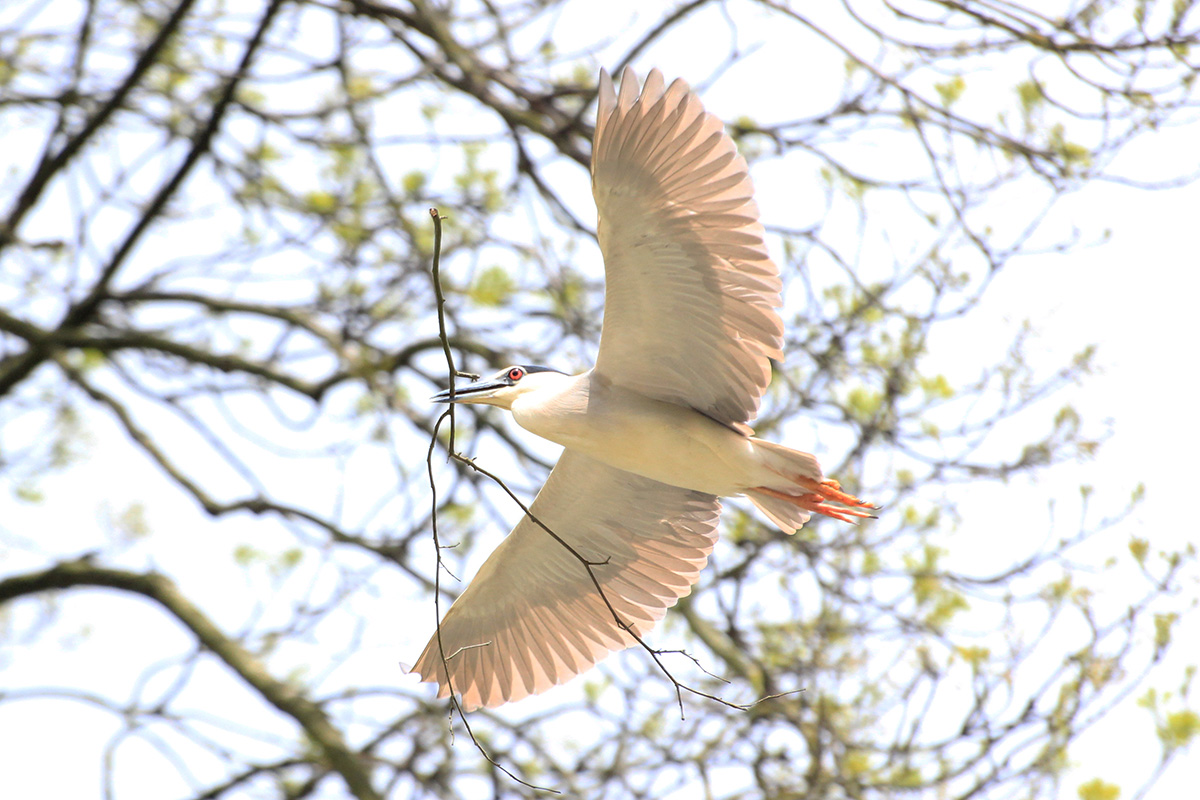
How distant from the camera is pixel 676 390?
3.53 metres

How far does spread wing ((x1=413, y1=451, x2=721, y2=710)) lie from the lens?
4.06m

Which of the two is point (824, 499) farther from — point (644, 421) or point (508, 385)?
point (508, 385)

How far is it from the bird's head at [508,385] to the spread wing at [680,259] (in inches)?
7.6

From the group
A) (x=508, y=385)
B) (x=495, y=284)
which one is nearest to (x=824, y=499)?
(x=508, y=385)

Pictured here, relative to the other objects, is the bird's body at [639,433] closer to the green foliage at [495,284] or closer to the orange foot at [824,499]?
the orange foot at [824,499]

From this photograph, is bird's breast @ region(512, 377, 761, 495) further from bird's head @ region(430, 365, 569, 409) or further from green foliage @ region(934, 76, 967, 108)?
green foliage @ region(934, 76, 967, 108)

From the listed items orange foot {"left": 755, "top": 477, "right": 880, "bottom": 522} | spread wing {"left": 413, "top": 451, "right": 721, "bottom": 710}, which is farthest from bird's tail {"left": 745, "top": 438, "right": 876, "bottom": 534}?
spread wing {"left": 413, "top": 451, "right": 721, "bottom": 710}

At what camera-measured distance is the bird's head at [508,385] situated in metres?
3.64

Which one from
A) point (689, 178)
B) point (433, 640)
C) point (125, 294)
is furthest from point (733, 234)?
point (125, 294)

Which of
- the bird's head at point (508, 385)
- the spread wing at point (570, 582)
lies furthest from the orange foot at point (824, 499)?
the bird's head at point (508, 385)

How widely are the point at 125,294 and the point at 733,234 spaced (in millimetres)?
5020

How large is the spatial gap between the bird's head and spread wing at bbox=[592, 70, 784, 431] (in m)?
0.19

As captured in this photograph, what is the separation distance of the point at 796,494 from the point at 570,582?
1018mm

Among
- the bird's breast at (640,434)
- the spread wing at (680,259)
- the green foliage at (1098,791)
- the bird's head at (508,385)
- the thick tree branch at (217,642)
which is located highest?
the thick tree branch at (217,642)
